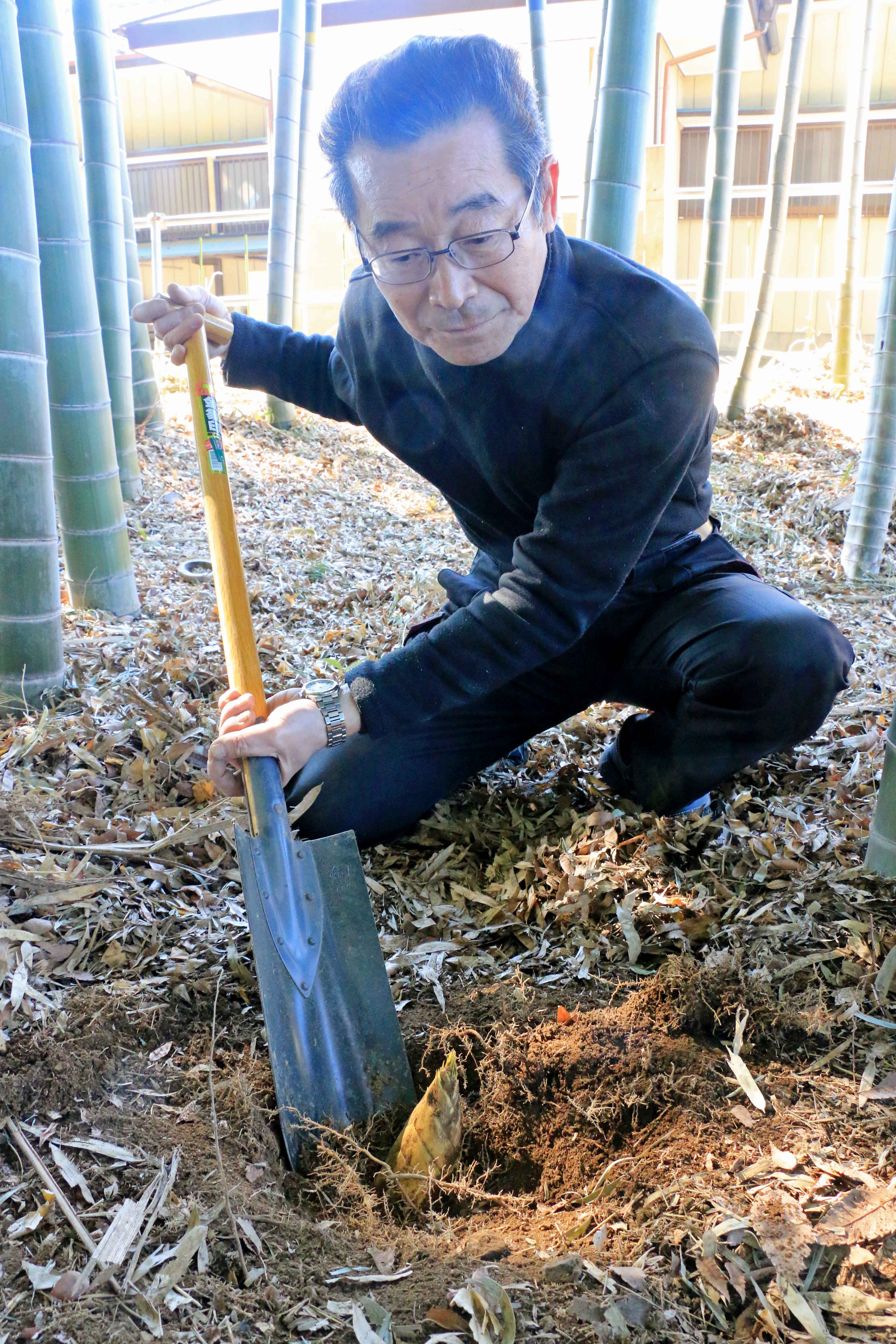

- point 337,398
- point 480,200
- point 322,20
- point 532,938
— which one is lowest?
point 532,938

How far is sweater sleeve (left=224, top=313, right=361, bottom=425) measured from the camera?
2.26 m

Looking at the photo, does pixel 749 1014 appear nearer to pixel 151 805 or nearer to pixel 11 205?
pixel 151 805

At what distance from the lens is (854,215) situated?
6840 millimetres

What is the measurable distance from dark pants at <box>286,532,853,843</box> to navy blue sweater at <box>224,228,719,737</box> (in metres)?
0.26

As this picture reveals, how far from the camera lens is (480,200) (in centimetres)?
142

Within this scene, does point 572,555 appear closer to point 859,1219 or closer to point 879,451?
point 859,1219

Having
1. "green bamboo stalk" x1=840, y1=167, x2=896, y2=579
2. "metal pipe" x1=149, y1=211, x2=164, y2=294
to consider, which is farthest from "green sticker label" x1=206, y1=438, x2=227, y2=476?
"metal pipe" x1=149, y1=211, x2=164, y2=294

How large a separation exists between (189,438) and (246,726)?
4.60 meters

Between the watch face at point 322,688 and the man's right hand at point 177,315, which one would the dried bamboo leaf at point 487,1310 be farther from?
the man's right hand at point 177,315

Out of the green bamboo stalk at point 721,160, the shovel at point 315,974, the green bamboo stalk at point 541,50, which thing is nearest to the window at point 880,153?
the green bamboo stalk at point 721,160

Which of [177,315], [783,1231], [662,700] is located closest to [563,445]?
[662,700]

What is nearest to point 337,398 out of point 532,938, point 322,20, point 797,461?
point 532,938

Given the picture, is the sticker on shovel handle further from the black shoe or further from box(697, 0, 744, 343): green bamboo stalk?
box(697, 0, 744, 343): green bamboo stalk

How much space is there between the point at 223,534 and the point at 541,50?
4701 millimetres
